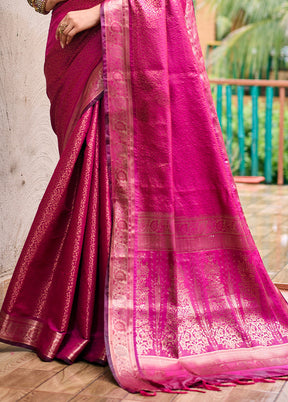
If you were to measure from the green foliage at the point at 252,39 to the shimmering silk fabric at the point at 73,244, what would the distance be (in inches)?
447

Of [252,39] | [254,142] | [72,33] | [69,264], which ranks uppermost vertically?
[72,33]

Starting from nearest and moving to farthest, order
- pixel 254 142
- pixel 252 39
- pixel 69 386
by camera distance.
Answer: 1. pixel 69 386
2. pixel 254 142
3. pixel 252 39

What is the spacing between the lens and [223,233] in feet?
6.79

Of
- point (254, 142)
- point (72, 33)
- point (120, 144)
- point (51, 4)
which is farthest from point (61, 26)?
point (254, 142)

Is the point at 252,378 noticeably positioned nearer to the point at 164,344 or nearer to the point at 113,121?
the point at 164,344

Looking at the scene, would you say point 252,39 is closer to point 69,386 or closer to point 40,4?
point 40,4

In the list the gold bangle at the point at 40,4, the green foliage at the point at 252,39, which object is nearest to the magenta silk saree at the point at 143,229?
the gold bangle at the point at 40,4

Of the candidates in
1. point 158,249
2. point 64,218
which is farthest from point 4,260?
point 158,249

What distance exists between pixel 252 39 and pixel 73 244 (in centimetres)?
1189

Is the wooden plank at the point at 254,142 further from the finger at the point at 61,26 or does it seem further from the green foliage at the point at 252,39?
the green foliage at the point at 252,39

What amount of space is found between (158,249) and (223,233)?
8.3 inches

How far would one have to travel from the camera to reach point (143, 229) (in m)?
1.98

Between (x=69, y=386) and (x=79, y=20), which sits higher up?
(x=79, y=20)

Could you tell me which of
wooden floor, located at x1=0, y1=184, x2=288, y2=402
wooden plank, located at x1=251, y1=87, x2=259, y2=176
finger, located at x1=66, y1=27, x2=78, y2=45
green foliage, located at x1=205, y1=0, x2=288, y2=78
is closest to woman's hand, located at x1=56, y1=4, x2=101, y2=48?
finger, located at x1=66, y1=27, x2=78, y2=45
